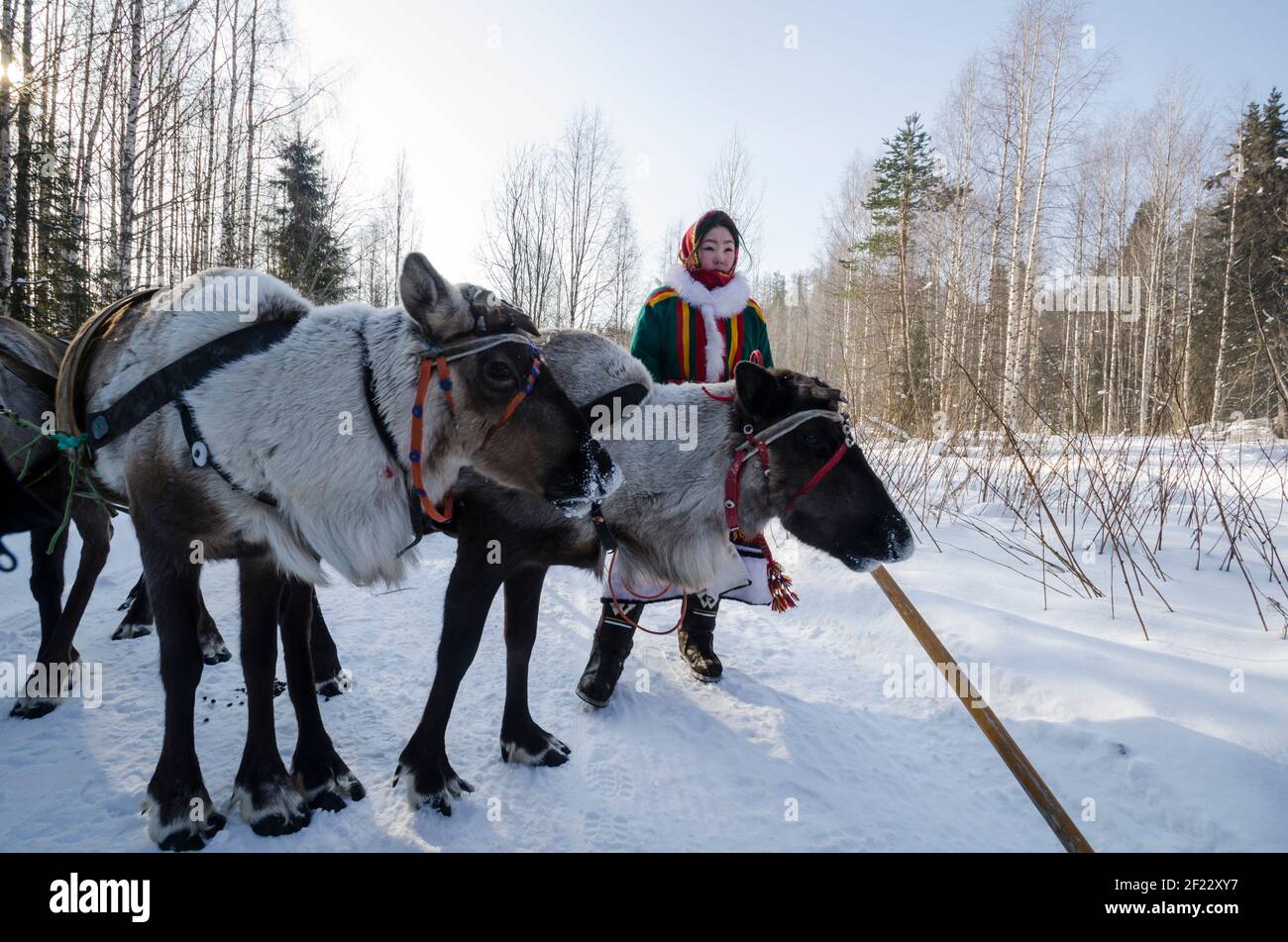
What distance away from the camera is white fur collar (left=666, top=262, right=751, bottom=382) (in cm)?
395

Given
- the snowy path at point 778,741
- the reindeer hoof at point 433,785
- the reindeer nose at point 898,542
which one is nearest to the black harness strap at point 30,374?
the snowy path at point 778,741

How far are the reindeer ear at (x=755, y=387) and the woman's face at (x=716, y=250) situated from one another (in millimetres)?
1401

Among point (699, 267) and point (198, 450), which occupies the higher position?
point (699, 267)

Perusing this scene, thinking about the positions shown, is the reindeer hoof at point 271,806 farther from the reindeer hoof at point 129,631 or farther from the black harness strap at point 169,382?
the reindeer hoof at point 129,631

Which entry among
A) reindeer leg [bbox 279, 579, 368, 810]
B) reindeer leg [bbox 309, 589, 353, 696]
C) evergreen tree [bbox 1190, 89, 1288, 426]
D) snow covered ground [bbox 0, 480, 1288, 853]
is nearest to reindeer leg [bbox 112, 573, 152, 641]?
snow covered ground [bbox 0, 480, 1288, 853]

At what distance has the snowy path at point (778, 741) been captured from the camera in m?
2.45

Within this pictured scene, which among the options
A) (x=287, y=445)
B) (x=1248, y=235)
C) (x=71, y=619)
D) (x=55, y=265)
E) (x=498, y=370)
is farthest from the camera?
(x=1248, y=235)

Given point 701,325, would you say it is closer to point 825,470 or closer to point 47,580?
point 825,470

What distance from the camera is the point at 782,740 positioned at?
3.25 m

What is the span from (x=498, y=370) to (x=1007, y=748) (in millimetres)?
2181

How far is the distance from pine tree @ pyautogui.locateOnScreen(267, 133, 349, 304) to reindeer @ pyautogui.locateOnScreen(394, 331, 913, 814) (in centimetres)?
1670

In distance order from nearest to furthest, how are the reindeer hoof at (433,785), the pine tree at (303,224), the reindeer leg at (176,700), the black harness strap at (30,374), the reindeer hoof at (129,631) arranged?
the reindeer leg at (176,700), the reindeer hoof at (433,785), the black harness strap at (30,374), the reindeer hoof at (129,631), the pine tree at (303,224)

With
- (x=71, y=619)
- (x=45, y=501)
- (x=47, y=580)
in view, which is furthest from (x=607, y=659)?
(x=47, y=580)
